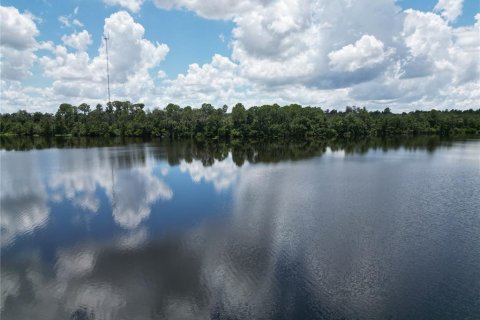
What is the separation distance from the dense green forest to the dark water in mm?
65002

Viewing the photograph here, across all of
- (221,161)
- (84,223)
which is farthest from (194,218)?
(221,161)

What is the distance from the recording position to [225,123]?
96875 mm

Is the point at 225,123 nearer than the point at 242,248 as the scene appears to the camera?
No

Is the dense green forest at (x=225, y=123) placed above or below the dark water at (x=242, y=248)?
above

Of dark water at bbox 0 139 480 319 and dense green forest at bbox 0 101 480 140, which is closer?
dark water at bbox 0 139 480 319

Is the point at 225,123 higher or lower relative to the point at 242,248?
higher

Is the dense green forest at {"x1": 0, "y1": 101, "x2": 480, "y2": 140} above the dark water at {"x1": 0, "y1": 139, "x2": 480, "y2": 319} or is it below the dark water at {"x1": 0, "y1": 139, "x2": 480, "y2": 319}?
above

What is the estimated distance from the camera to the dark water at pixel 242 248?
12.7 meters

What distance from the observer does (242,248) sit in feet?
57.2

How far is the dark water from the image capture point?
500 inches

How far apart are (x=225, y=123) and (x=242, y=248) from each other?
Answer: 266ft

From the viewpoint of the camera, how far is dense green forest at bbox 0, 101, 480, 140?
98.4m

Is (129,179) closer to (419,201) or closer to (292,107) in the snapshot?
(419,201)

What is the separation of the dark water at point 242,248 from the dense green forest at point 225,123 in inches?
2559
